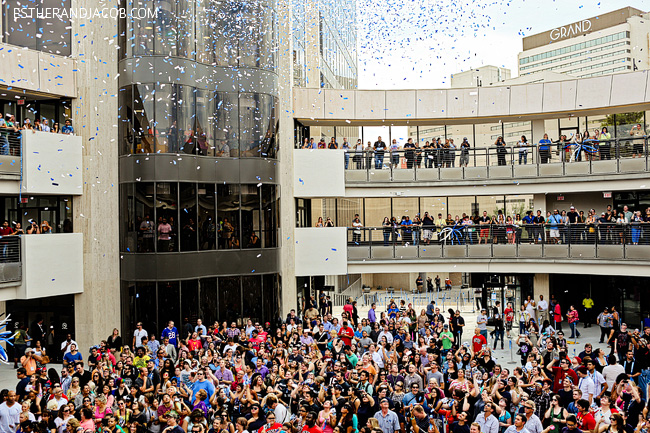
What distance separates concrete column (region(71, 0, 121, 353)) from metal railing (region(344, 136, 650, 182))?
8898mm

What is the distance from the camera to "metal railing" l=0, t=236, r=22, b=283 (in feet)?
59.0

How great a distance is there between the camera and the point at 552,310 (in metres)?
24.1

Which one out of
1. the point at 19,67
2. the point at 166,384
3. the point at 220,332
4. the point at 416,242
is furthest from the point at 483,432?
the point at 19,67

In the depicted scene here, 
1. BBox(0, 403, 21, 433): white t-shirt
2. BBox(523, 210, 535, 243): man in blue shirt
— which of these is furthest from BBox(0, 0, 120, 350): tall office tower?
BBox(523, 210, 535, 243): man in blue shirt

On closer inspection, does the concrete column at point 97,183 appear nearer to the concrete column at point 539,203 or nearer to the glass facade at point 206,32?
the glass facade at point 206,32

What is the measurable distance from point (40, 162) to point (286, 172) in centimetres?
854

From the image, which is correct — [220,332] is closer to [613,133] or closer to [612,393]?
[612,393]

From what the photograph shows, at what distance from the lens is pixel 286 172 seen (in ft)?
77.9

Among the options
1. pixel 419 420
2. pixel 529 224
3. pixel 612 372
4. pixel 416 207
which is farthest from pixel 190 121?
pixel 612 372

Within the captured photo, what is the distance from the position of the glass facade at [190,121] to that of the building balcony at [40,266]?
3.67 meters

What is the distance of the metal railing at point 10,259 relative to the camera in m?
18.0

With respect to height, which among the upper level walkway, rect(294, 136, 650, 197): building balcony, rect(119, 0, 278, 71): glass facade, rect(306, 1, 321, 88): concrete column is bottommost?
rect(294, 136, 650, 197): building balcony

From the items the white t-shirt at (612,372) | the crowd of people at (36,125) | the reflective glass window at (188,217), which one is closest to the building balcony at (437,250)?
the reflective glass window at (188,217)

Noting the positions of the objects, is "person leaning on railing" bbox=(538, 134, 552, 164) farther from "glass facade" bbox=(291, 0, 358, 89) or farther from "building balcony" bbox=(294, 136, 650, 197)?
"glass facade" bbox=(291, 0, 358, 89)
